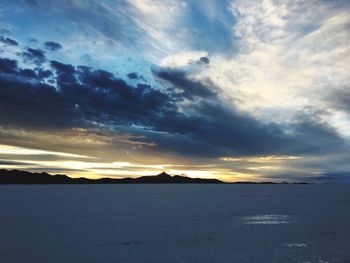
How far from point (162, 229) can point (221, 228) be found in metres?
6.64

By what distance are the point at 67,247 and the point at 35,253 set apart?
9.45ft

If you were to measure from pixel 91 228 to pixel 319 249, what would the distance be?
23.9 m

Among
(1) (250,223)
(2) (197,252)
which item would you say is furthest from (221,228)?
Result: (2) (197,252)

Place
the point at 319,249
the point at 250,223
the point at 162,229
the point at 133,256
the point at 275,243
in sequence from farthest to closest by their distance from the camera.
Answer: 1. the point at 250,223
2. the point at 162,229
3. the point at 275,243
4. the point at 319,249
5. the point at 133,256

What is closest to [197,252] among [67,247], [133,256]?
[133,256]

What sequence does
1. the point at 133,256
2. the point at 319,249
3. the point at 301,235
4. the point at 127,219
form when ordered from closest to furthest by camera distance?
1. the point at 133,256
2. the point at 319,249
3. the point at 301,235
4. the point at 127,219

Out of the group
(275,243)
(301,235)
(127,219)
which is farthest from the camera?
(127,219)

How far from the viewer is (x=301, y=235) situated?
119 ft

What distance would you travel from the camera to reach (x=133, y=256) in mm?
26672

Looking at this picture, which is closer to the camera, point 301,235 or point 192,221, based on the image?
point 301,235

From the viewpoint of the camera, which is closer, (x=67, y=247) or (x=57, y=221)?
(x=67, y=247)

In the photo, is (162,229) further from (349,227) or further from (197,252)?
(349,227)

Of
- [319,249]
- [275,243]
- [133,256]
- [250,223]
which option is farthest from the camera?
[250,223]

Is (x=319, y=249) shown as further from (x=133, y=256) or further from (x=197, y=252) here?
(x=133, y=256)
